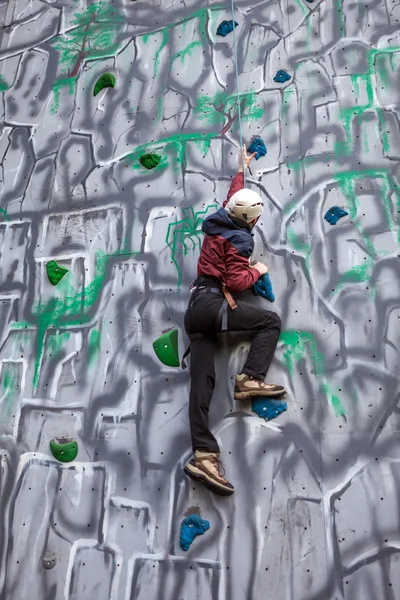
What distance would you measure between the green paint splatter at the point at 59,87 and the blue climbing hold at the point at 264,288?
2.14 m

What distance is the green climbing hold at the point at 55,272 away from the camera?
14.2 feet

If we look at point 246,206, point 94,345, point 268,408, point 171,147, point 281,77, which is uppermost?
point 281,77

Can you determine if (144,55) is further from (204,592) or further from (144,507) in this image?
(204,592)

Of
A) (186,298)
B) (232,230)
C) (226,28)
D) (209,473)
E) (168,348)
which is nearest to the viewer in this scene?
(209,473)

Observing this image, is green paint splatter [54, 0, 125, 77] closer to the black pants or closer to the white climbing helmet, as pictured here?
the white climbing helmet

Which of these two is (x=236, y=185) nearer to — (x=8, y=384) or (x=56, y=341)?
(x=56, y=341)

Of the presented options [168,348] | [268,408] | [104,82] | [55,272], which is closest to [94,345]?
[168,348]

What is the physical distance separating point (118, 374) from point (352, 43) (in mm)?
2595

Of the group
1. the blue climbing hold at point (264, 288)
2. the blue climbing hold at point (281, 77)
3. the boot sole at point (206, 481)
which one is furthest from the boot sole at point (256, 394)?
the blue climbing hold at point (281, 77)

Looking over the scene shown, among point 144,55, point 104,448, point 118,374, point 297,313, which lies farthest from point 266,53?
point 104,448

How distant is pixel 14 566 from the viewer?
3.71 meters

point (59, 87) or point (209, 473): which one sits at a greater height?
point (59, 87)

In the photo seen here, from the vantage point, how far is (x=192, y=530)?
3.48m

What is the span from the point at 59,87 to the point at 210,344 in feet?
8.06
